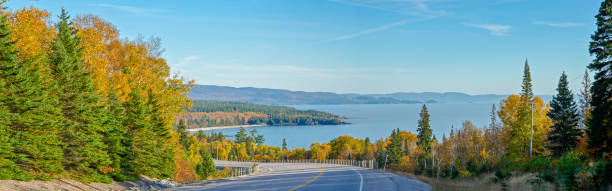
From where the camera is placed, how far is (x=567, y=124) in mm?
41094

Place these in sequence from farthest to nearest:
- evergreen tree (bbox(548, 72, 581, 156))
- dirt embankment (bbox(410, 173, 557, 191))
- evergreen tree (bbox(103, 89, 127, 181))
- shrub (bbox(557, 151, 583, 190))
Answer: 1. evergreen tree (bbox(548, 72, 581, 156))
2. evergreen tree (bbox(103, 89, 127, 181))
3. dirt embankment (bbox(410, 173, 557, 191))
4. shrub (bbox(557, 151, 583, 190))

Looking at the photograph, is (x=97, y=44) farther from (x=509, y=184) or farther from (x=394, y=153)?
(x=394, y=153)

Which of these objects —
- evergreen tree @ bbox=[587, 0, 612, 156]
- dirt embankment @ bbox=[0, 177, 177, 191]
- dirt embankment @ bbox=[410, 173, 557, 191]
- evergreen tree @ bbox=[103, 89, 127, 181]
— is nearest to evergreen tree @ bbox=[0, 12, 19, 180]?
dirt embankment @ bbox=[0, 177, 177, 191]

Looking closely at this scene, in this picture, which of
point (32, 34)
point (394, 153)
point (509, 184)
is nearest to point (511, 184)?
point (509, 184)

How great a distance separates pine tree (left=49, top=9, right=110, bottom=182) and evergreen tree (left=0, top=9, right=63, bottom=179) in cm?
125

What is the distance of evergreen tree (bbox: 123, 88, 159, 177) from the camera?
82.4 ft

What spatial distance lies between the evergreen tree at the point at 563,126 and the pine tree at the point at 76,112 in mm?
37301

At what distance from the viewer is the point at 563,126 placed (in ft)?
135

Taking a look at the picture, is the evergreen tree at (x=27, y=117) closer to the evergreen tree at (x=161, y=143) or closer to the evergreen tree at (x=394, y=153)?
the evergreen tree at (x=161, y=143)

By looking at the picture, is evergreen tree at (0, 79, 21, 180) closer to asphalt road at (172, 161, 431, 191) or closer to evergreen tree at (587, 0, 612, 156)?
asphalt road at (172, 161, 431, 191)

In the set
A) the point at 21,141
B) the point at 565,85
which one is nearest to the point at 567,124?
the point at 565,85

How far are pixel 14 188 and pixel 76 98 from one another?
653 centimetres

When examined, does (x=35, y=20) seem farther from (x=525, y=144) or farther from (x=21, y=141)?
(x=525, y=144)

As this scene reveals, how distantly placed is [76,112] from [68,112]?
1.08 feet
